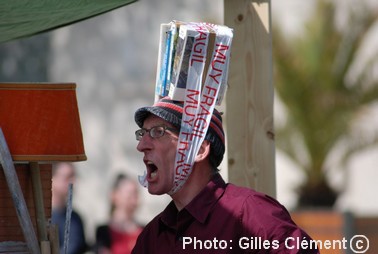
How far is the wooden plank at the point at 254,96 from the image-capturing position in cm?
461

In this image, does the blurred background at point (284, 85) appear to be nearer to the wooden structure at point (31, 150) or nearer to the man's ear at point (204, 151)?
the wooden structure at point (31, 150)

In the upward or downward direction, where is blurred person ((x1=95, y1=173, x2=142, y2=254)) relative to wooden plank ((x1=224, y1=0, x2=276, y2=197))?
downward

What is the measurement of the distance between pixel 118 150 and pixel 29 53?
7.20 ft

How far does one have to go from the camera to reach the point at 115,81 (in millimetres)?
16875

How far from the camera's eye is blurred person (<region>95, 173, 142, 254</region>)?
7.50 meters

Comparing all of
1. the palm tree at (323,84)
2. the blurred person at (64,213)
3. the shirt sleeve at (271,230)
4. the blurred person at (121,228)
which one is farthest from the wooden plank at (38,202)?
the palm tree at (323,84)

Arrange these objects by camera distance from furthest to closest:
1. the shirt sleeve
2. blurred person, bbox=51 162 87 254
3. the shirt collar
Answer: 1. blurred person, bbox=51 162 87 254
2. the shirt collar
3. the shirt sleeve

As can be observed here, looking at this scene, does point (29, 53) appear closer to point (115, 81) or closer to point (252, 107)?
point (115, 81)

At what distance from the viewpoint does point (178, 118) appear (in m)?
3.77

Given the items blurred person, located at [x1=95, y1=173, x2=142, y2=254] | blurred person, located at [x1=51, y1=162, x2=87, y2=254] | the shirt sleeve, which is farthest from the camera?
blurred person, located at [x1=95, y1=173, x2=142, y2=254]

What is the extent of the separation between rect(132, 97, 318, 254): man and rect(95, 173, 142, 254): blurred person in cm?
360

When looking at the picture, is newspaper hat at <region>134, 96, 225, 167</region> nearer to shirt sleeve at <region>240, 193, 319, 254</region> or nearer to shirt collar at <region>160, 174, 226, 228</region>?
shirt collar at <region>160, 174, 226, 228</region>

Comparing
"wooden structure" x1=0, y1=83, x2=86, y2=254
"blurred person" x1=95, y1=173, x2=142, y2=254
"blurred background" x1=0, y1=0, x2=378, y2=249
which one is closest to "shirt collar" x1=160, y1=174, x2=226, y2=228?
"wooden structure" x1=0, y1=83, x2=86, y2=254

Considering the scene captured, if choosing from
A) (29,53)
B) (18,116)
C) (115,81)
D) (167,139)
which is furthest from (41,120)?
(115,81)
